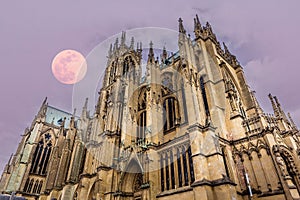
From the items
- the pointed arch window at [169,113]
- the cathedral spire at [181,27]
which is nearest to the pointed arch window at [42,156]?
the pointed arch window at [169,113]

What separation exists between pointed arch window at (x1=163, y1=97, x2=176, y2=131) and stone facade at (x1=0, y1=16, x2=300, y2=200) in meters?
0.12

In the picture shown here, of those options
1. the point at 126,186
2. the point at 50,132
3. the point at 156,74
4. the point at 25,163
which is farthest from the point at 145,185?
the point at 50,132

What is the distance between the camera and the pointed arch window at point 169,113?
20459 millimetres

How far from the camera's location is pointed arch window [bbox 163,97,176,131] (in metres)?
20.5

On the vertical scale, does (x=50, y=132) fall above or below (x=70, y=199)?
above

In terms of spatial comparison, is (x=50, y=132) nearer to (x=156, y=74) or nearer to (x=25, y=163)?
(x=25, y=163)

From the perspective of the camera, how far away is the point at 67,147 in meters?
32.1

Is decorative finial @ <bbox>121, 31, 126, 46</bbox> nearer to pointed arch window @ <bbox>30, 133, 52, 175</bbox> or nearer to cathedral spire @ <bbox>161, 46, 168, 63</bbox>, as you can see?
cathedral spire @ <bbox>161, 46, 168, 63</bbox>

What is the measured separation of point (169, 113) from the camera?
2155 cm

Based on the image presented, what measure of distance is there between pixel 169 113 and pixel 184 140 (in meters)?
5.99

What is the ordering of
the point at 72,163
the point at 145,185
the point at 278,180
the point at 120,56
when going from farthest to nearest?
the point at 120,56 < the point at 72,163 < the point at 145,185 < the point at 278,180

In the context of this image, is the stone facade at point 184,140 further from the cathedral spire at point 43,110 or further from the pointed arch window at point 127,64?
the cathedral spire at point 43,110

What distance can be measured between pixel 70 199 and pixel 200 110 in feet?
63.3

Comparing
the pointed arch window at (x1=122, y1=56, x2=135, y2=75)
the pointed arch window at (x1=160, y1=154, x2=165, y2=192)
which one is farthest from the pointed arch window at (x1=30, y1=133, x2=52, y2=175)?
the pointed arch window at (x1=160, y1=154, x2=165, y2=192)
